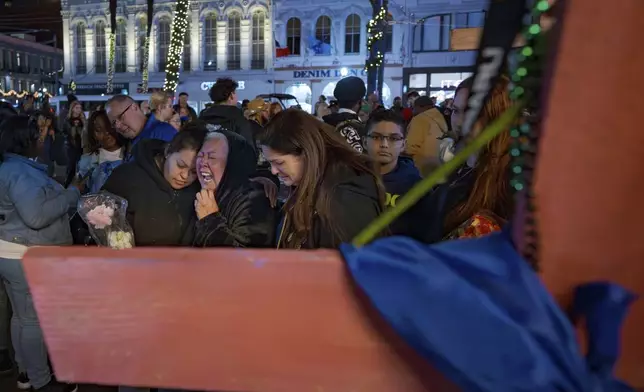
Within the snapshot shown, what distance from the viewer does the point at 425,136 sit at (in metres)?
4.62

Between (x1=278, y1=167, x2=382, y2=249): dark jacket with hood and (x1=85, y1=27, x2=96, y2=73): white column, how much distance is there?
37693 millimetres

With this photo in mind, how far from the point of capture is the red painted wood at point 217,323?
0.87 metres

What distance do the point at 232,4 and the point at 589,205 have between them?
3321cm

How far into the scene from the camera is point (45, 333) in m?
0.92

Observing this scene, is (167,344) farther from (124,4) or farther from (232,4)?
(124,4)

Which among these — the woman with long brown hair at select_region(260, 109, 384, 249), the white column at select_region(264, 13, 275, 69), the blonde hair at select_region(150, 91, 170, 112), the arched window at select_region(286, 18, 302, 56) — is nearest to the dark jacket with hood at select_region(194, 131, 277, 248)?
the woman with long brown hair at select_region(260, 109, 384, 249)

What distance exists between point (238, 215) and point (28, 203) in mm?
1558

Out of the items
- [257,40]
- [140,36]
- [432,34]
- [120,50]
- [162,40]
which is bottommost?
[432,34]

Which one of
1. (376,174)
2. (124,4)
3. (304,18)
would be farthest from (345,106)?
(124,4)

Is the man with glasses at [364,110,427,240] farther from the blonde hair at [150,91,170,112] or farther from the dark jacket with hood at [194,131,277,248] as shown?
the blonde hair at [150,91,170,112]

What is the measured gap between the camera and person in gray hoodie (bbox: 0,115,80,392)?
10.9 ft

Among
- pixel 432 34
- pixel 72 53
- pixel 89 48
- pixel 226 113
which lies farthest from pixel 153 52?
pixel 226 113

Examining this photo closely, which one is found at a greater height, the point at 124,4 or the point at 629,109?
the point at 124,4

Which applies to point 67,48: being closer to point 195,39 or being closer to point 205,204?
point 195,39
